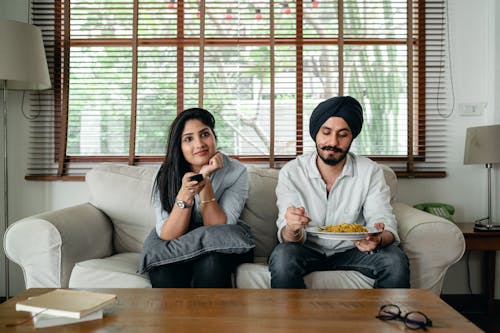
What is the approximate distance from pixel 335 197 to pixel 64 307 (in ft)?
4.27

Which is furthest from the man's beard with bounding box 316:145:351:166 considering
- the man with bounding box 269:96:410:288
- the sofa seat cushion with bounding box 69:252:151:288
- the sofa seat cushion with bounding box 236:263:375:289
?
the sofa seat cushion with bounding box 69:252:151:288

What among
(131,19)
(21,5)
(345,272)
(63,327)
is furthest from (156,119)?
(63,327)

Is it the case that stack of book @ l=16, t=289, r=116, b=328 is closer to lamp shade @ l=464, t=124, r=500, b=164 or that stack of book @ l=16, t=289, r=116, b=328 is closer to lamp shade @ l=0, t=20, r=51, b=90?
lamp shade @ l=0, t=20, r=51, b=90

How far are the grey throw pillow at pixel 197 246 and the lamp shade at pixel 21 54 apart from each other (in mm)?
1336

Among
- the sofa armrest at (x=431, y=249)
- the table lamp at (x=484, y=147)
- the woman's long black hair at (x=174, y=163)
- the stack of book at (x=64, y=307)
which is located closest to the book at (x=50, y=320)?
the stack of book at (x=64, y=307)

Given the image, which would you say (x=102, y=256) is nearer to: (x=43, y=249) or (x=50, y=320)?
(x=43, y=249)

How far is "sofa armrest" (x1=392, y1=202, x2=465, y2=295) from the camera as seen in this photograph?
217 cm

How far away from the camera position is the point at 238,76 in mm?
3227

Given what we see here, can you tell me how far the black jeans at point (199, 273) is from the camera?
204 cm

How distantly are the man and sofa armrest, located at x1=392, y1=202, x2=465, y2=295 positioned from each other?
10 cm

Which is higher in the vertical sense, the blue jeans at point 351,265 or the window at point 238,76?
the window at point 238,76

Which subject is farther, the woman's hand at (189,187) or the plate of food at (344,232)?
Answer: the woman's hand at (189,187)

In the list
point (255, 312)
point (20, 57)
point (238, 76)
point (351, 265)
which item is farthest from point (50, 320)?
point (238, 76)

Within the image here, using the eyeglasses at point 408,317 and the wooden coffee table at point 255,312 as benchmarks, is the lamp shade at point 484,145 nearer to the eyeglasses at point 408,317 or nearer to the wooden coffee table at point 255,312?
the wooden coffee table at point 255,312
